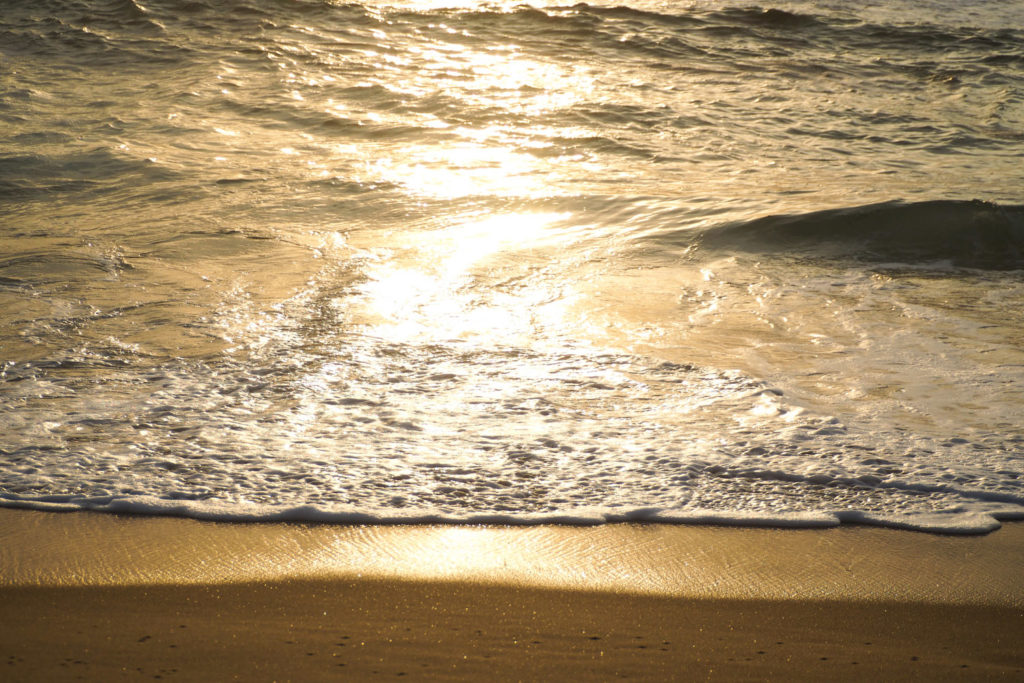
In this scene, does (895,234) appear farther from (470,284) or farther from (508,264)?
(470,284)

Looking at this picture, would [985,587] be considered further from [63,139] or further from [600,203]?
[63,139]

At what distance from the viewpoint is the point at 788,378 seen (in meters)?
4.46

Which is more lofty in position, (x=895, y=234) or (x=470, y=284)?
(x=895, y=234)

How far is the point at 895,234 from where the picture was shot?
25.6 ft

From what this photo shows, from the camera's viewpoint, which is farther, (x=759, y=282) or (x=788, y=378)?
(x=759, y=282)

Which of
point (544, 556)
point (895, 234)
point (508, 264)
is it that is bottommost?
point (544, 556)

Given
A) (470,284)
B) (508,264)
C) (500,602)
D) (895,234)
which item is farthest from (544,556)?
(895,234)

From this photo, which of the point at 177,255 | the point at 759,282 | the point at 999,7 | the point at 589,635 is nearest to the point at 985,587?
the point at 589,635

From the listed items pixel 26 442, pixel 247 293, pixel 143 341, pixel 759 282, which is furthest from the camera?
pixel 759 282

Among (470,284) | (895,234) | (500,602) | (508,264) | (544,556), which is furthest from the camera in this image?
(895,234)

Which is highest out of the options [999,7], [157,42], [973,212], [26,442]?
[999,7]

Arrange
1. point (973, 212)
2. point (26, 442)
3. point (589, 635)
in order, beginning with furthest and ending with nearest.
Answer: point (973, 212), point (26, 442), point (589, 635)

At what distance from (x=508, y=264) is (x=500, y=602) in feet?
14.3

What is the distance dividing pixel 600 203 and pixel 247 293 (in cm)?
388
